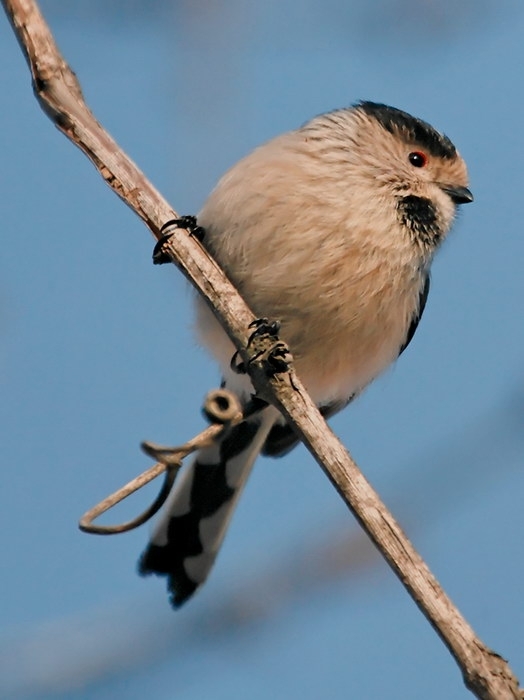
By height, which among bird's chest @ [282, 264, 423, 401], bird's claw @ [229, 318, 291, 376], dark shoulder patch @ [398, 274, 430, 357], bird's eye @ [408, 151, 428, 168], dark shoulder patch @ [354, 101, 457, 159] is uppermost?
dark shoulder patch @ [354, 101, 457, 159]

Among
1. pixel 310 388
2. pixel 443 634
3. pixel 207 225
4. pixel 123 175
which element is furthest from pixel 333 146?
pixel 443 634

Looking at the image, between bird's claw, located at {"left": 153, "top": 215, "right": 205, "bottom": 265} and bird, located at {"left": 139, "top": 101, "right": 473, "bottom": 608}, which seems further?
bird, located at {"left": 139, "top": 101, "right": 473, "bottom": 608}

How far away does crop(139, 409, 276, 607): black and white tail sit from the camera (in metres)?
3.00

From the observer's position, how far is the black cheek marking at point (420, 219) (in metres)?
3.04

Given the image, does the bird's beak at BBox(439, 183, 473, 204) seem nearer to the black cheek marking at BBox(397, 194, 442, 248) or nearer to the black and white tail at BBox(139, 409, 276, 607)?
the black cheek marking at BBox(397, 194, 442, 248)

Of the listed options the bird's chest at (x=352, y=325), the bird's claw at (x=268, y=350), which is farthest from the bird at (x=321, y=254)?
the bird's claw at (x=268, y=350)

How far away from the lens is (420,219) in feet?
10.1

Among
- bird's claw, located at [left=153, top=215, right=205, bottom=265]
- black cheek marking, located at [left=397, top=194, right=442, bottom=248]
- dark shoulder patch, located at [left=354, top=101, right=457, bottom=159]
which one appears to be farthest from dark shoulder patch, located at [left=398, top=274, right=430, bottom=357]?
bird's claw, located at [left=153, top=215, right=205, bottom=265]

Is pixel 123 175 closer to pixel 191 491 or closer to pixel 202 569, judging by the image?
pixel 202 569

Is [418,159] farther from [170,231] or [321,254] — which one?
[170,231]

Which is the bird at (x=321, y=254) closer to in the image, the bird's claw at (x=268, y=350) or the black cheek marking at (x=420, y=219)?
the black cheek marking at (x=420, y=219)

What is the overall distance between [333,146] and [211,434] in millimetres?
1515

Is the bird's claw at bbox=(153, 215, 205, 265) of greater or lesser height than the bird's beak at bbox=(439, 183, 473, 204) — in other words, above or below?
below

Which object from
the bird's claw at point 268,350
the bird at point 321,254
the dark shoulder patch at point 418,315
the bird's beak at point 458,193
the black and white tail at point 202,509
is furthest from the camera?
the bird's beak at point 458,193
